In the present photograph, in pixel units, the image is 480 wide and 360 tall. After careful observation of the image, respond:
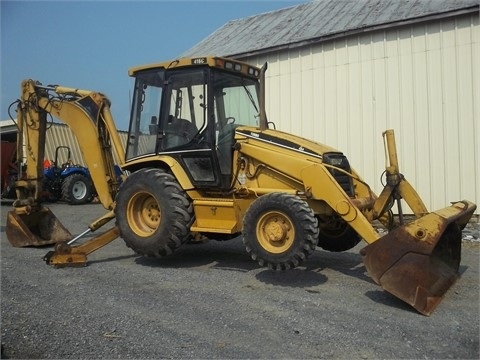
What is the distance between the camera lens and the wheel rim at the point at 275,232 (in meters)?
5.14

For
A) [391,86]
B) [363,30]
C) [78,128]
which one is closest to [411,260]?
[78,128]

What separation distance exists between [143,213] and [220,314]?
8.40 feet

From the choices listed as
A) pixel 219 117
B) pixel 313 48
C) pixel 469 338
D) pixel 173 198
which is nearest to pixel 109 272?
pixel 173 198

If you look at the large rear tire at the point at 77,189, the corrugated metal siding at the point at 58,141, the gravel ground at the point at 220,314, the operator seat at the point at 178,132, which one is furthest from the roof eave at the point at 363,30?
the corrugated metal siding at the point at 58,141

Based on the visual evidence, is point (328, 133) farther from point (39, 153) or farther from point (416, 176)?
point (39, 153)

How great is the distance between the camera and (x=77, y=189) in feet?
54.2

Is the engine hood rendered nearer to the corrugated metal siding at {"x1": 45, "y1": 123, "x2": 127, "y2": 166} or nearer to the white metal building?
the white metal building

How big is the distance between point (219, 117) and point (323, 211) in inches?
73.4

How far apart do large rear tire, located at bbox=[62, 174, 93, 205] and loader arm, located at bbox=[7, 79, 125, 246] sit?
8.01 m

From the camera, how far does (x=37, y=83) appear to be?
7855 mm

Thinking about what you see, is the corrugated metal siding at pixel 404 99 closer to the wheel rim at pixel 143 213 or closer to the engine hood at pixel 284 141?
the engine hood at pixel 284 141

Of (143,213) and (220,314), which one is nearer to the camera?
(220,314)

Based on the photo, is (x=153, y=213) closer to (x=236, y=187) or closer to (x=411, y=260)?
(x=236, y=187)

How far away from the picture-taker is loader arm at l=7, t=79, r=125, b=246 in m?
7.33
